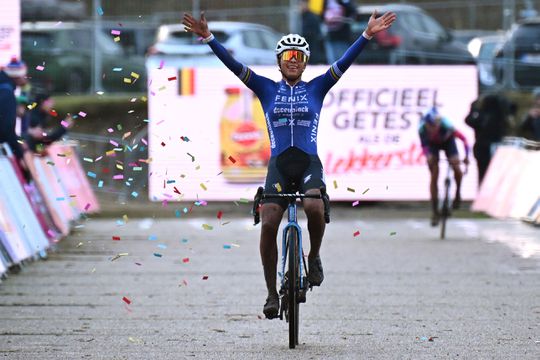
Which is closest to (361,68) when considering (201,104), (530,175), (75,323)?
(201,104)

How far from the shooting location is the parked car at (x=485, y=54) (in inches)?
1130

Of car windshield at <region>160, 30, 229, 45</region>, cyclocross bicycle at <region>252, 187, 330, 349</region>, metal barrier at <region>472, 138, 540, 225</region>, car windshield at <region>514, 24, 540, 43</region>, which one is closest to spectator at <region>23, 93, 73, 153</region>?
car windshield at <region>160, 30, 229, 45</region>

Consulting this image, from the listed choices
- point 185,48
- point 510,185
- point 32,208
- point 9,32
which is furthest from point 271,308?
point 185,48

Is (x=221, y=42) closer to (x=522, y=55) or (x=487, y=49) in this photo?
(x=522, y=55)

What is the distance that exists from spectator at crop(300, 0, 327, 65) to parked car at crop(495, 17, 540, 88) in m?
3.88

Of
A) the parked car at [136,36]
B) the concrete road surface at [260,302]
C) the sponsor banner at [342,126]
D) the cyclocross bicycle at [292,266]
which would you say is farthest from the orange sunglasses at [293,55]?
the parked car at [136,36]

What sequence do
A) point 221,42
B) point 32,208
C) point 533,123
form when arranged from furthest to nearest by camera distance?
point 221,42 < point 533,123 < point 32,208

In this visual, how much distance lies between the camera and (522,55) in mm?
28656

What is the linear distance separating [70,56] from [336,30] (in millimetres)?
6282

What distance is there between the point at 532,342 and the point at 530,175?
13.0 m

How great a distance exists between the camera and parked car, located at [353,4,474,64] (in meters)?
28.5

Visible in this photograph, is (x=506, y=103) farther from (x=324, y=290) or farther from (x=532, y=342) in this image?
(x=532, y=342)

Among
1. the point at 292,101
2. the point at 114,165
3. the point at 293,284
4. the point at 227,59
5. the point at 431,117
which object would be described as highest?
the point at 227,59

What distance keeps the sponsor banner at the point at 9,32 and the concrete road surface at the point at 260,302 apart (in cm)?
332
